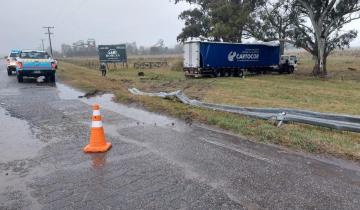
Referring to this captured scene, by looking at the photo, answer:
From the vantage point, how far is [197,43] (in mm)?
30250

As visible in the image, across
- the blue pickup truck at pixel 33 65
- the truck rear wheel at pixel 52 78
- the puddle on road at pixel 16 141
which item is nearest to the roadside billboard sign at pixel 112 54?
the truck rear wheel at pixel 52 78

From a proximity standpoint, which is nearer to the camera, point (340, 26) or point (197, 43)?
point (197, 43)

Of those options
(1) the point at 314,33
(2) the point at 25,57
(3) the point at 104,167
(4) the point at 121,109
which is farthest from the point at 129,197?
(1) the point at 314,33

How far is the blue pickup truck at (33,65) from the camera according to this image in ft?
65.9

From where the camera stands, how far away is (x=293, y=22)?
34000 millimetres

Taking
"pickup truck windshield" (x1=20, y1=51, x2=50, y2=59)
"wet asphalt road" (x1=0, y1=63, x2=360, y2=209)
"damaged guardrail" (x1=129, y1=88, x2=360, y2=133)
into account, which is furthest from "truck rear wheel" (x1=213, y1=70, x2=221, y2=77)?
"wet asphalt road" (x1=0, y1=63, x2=360, y2=209)

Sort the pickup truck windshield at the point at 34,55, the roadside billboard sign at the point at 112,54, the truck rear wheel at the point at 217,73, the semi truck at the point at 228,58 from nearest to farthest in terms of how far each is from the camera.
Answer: the pickup truck windshield at the point at 34,55 < the semi truck at the point at 228,58 < the truck rear wheel at the point at 217,73 < the roadside billboard sign at the point at 112,54

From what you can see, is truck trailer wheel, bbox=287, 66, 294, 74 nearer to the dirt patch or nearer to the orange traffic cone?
the dirt patch

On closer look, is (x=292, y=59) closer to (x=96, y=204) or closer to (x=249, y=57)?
(x=249, y=57)

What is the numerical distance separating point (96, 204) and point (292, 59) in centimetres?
3829

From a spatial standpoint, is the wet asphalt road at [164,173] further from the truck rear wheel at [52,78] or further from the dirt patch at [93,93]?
the truck rear wheel at [52,78]

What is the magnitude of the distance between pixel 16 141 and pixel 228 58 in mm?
26412

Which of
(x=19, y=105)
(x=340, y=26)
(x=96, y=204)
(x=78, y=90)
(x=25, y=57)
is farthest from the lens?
(x=340, y=26)

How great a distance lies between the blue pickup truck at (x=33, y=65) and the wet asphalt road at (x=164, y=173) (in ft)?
42.2
